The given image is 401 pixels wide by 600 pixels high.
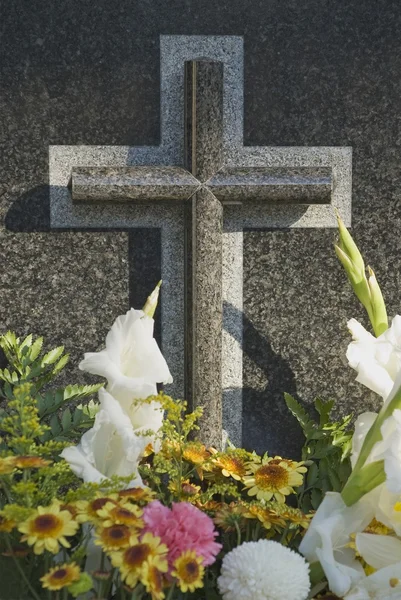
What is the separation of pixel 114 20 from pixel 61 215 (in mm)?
338

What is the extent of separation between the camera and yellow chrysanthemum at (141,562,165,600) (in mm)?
735

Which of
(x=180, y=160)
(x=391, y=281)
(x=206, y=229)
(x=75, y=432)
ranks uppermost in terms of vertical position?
(x=180, y=160)

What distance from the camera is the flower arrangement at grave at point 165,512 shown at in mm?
785

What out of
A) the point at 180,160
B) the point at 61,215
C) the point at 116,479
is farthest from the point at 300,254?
the point at 116,479

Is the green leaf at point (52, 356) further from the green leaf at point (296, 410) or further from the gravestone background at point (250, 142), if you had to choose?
the green leaf at point (296, 410)

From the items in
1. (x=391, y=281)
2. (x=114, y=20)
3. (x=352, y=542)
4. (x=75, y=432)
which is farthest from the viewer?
(x=391, y=281)

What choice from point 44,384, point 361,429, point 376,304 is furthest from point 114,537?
point 376,304

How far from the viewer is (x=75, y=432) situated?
1.31 metres

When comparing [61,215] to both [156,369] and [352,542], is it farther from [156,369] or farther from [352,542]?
[352,542]

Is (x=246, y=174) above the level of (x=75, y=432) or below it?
above

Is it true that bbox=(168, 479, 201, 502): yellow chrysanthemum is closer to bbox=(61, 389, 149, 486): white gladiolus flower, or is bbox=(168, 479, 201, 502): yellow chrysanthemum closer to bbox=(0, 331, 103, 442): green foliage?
bbox=(61, 389, 149, 486): white gladiolus flower

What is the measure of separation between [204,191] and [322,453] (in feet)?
1.57

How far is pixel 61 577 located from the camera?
746 mm

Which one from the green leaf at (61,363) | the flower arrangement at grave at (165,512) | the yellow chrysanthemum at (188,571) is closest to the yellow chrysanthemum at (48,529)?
the flower arrangement at grave at (165,512)
